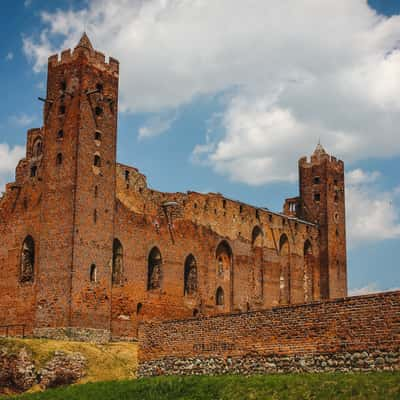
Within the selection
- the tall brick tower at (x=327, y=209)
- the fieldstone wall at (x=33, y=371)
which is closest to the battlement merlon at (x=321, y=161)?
the tall brick tower at (x=327, y=209)

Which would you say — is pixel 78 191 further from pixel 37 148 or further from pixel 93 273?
pixel 37 148

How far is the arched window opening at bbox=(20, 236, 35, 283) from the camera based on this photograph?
3066cm

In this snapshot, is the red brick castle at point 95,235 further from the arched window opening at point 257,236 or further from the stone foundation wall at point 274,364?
the stone foundation wall at point 274,364

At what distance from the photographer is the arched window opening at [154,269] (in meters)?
33.3

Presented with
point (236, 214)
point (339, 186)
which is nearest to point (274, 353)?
point (236, 214)

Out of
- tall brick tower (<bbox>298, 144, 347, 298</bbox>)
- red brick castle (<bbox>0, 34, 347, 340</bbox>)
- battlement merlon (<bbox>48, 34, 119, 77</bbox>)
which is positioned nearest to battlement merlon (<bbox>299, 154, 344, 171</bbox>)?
tall brick tower (<bbox>298, 144, 347, 298</bbox>)

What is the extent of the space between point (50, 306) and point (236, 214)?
1353 centimetres

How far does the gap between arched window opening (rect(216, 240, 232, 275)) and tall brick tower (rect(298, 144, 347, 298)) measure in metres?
9.15

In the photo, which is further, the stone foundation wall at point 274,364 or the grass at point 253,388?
the stone foundation wall at point 274,364

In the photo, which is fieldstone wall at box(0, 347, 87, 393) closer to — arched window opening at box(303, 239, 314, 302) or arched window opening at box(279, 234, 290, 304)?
arched window opening at box(279, 234, 290, 304)

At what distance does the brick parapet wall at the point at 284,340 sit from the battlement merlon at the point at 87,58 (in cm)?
1592

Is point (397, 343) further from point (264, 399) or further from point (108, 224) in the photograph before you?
point (108, 224)

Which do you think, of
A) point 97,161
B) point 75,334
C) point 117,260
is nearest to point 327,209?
point 117,260

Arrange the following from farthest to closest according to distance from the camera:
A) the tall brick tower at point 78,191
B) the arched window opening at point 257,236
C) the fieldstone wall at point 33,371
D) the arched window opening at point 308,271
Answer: the arched window opening at point 308,271 → the arched window opening at point 257,236 → the tall brick tower at point 78,191 → the fieldstone wall at point 33,371
